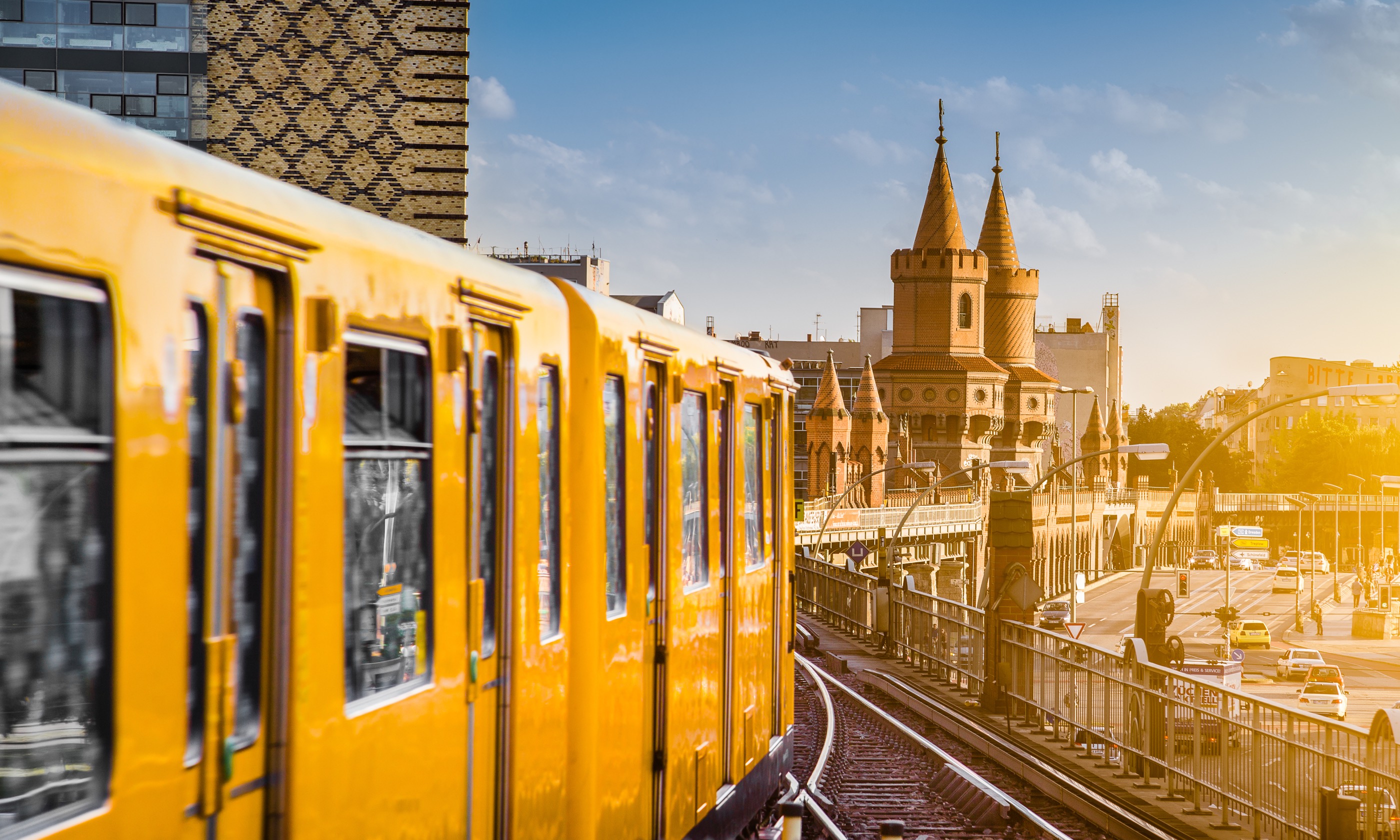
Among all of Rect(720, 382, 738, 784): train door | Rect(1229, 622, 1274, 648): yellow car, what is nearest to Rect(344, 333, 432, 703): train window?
Rect(720, 382, 738, 784): train door

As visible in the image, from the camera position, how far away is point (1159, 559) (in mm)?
138125

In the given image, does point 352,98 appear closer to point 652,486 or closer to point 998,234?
point 652,486

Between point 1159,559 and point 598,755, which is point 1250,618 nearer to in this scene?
point 1159,559

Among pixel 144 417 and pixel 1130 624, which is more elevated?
→ pixel 144 417

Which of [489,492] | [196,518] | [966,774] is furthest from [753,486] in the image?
[196,518]

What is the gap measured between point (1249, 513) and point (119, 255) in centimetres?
16794

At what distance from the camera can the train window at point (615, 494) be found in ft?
22.4

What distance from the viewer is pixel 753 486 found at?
33.0 feet

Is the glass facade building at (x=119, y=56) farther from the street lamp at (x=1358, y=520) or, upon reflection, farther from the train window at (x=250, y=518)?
the street lamp at (x=1358, y=520)

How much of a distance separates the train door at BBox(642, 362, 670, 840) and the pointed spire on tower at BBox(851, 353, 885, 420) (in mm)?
88484

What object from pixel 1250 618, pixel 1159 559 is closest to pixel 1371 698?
pixel 1250 618

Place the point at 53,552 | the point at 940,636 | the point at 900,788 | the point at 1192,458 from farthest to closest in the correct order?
the point at 1192,458 → the point at 940,636 → the point at 900,788 → the point at 53,552

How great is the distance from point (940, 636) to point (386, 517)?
697 inches

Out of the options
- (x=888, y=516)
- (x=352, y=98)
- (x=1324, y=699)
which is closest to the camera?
(x=352, y=98)
